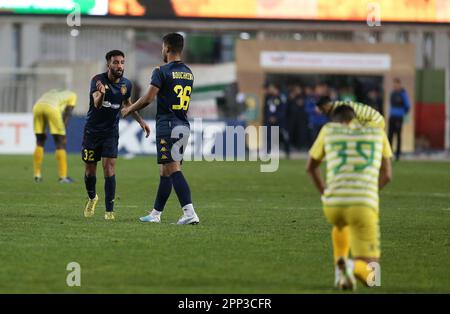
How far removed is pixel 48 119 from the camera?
22.1 meters

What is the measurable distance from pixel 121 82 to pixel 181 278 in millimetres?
5248

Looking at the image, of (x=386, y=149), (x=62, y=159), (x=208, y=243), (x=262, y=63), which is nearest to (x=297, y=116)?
(x=262, y=63)

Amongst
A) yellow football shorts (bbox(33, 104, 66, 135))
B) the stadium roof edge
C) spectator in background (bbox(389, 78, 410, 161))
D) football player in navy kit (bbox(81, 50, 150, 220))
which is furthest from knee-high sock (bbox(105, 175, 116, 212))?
the stadium roof edge

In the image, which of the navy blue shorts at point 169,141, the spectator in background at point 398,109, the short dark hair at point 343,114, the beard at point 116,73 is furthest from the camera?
the spectator in background at point 398,109

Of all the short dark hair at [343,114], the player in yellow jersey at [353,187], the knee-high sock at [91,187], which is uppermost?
the short dark hair at [343,114]

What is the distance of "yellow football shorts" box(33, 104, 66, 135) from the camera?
2195cm

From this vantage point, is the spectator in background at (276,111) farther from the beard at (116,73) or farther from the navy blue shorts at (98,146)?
the beard at (116,73)

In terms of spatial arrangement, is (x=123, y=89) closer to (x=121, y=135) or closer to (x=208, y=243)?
(x=208, y=243)

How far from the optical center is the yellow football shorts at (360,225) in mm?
9117

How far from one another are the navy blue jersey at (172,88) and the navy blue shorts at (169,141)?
9 cm

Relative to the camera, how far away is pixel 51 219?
46.2ft

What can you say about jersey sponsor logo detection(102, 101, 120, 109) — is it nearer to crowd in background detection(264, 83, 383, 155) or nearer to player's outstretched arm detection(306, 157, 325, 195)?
player's outstretched arm detection(306, 157, 325, 195)

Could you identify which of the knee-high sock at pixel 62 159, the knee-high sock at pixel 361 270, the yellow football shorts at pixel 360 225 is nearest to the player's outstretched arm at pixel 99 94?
the yellow football shorts at pixel 360 225
